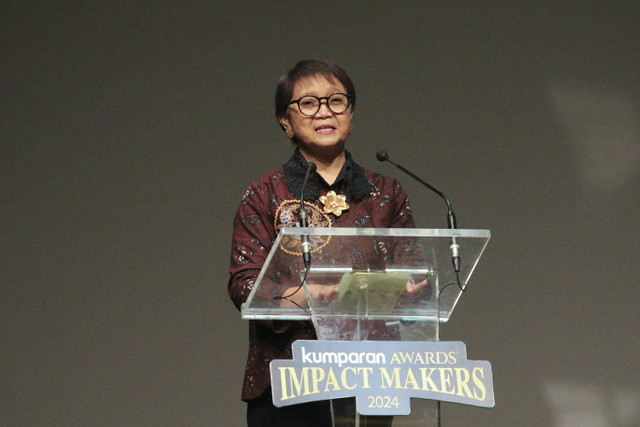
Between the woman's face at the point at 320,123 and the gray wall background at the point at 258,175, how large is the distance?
4.85ft

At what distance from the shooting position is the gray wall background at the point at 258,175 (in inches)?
163

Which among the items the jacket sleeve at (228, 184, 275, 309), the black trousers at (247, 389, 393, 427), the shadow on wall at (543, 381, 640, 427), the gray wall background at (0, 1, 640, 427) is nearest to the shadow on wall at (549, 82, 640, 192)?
the gray wall background at (0, 1, 640, 427)

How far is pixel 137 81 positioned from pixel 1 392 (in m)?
1.34

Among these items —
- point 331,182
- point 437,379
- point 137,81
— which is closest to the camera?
point 437,379

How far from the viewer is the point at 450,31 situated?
4.58 meters

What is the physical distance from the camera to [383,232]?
205 centimetres

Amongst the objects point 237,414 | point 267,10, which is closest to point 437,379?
point 237,414

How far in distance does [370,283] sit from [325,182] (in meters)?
0.67

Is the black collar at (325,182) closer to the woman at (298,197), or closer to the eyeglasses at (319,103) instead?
the woman at (298,197)

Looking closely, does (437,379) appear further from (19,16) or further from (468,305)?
(19,16)

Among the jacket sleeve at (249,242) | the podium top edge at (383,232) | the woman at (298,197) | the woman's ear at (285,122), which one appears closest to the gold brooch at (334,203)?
the woman at (298,197)

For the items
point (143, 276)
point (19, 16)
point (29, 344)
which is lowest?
point (29, 344)

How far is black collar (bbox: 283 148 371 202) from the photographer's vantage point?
2.73 meters

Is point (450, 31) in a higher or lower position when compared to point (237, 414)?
higher
